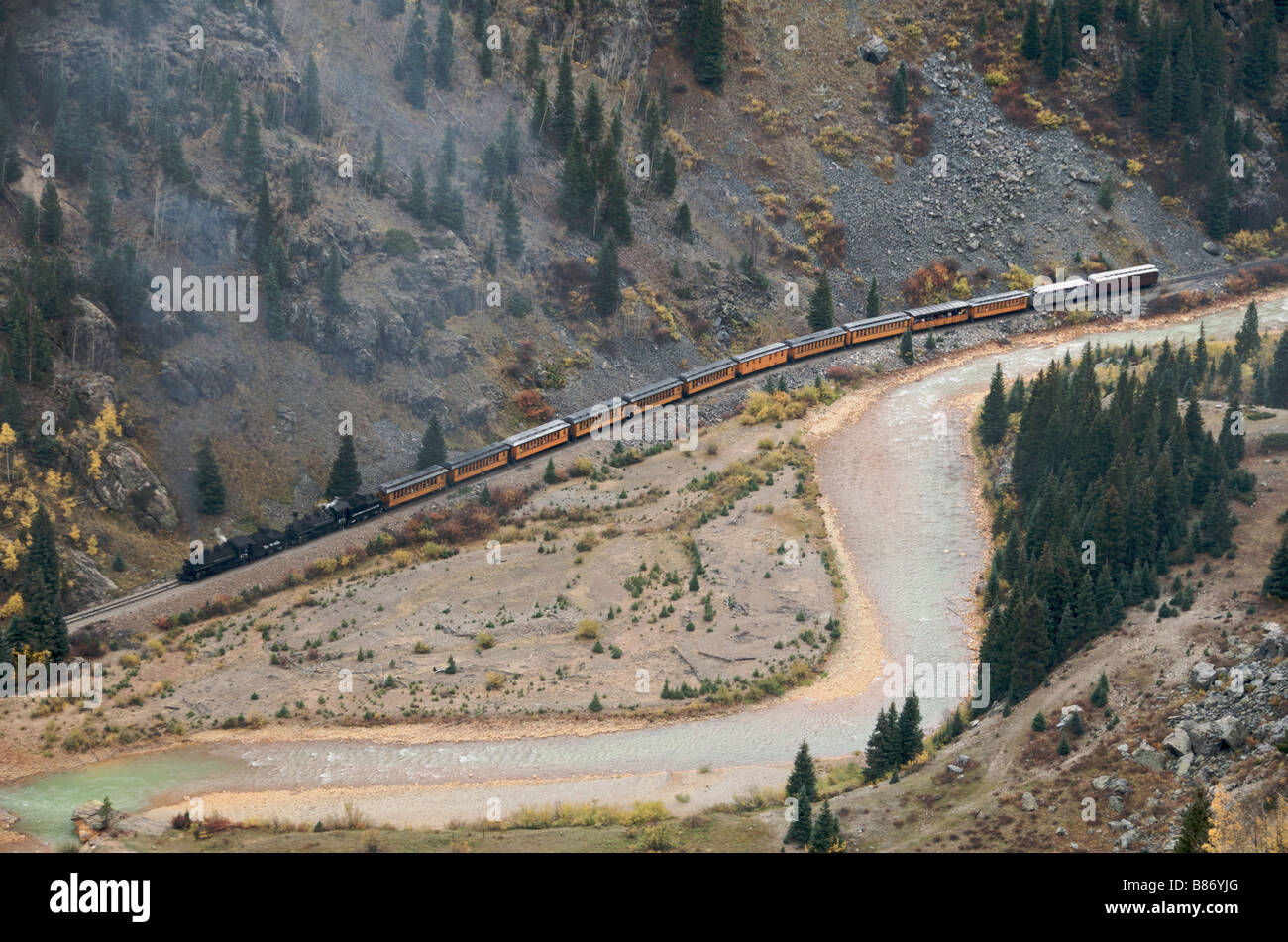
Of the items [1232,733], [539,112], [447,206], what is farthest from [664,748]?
[539,112]

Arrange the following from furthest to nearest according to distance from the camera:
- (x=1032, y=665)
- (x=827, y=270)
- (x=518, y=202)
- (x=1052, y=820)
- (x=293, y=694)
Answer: (x=827, y=270)
(x=518, y=202)
(x=293, y=694)
(x=1032, y=665)
(x=1052, y=820)

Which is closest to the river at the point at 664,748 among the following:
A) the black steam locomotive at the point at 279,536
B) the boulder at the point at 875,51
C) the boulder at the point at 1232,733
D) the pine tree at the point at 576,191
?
the black steam locomotive at the point at 279,536

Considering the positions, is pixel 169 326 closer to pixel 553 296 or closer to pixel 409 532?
pixel 409 532

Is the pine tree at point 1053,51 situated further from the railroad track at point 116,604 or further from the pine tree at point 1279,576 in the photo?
the railroad track at point 116,604

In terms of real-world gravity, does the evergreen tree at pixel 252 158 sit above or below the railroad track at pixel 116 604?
above

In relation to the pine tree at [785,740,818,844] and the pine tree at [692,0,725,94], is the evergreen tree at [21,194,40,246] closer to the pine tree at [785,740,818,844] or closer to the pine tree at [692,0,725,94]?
the pine tree at [785,740,818,844]

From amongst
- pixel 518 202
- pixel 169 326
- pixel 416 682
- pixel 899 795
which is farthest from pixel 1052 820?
pixel 518 202
